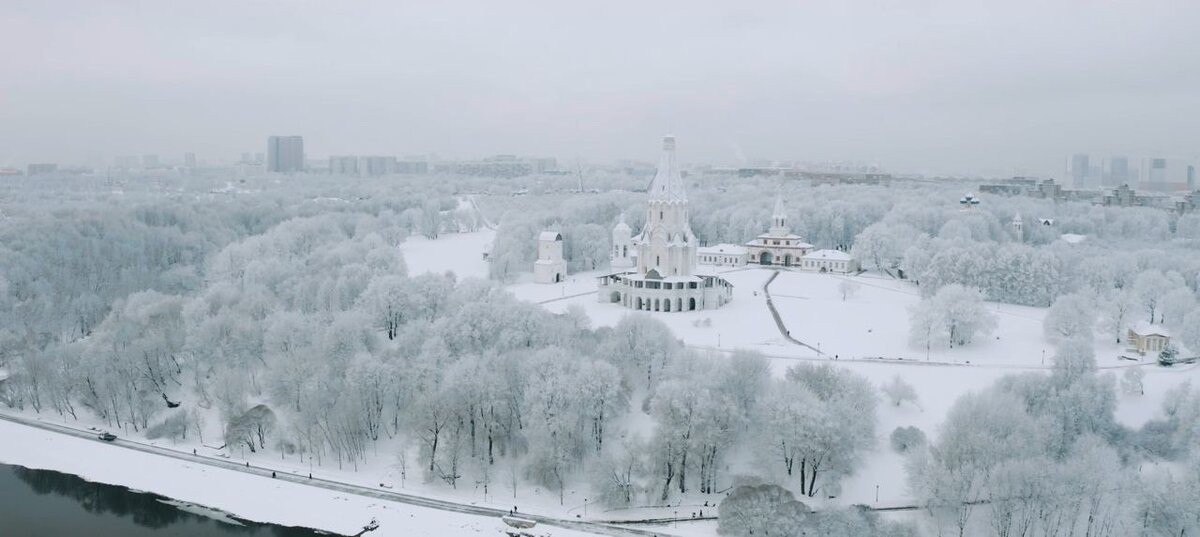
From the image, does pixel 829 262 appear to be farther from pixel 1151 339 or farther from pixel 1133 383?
pixel 1133 383

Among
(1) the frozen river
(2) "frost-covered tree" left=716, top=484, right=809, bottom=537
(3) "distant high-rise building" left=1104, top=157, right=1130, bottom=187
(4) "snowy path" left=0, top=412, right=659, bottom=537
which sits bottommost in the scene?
(1) the frozen river

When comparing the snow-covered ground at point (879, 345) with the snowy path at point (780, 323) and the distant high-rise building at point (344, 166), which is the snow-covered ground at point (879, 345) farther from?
the distant high-rise building at point (344, 166)

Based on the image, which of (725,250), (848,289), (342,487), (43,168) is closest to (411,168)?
A: (43,168)

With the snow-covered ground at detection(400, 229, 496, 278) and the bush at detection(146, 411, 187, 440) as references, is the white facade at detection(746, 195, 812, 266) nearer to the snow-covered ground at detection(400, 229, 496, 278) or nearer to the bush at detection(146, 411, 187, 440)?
the snow-covered ground at detection(400, 229, 496, 278)

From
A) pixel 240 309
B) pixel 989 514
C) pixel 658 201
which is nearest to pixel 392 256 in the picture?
pixel 240 309

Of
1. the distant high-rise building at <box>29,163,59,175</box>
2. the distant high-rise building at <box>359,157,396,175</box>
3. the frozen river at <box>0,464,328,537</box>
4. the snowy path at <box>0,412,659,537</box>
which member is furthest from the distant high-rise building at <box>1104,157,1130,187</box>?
the distant high-rise building at <box>29,163,59,175</box>

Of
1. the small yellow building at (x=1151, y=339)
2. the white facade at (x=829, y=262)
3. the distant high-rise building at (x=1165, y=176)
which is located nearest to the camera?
the small yellow building at (x=1151, y=339)

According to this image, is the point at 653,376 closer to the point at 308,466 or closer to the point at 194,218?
the point at 308,466

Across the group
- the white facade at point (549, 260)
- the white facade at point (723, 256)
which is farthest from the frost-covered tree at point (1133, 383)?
the white facade at point (549, 260)
